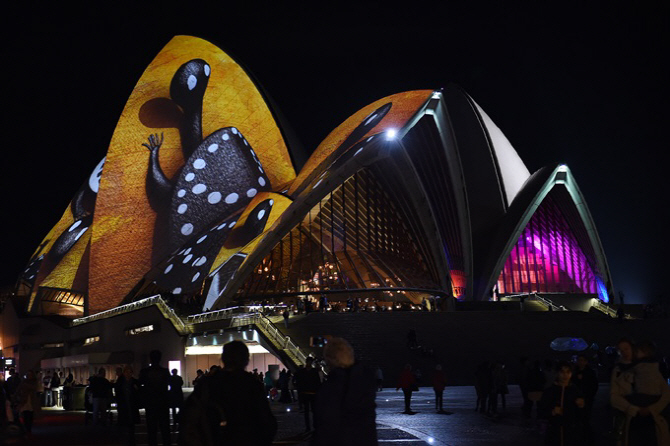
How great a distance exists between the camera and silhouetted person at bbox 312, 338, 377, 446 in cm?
520

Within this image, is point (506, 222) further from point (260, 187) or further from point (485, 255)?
point (260, 187)

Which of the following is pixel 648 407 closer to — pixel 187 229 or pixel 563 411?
pixel 563 411

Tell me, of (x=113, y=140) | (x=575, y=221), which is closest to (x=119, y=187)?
(x=113, y=140)

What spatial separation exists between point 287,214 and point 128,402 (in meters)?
25.4

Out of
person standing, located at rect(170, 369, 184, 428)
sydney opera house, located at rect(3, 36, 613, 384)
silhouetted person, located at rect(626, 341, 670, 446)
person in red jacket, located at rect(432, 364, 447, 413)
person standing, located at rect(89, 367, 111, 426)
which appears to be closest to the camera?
silhouetted person, located at rect(626, 341, 670, 446)

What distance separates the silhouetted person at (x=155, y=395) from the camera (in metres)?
9.63

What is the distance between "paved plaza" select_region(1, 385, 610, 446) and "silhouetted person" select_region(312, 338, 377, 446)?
5525 mm

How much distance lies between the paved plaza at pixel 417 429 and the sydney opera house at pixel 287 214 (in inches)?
677

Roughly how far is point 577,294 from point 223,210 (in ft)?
57.9

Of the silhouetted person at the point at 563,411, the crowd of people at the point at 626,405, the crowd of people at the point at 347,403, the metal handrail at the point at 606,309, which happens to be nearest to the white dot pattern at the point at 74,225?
the metal handrail at the point at 606,309

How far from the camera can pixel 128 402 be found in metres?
11.8

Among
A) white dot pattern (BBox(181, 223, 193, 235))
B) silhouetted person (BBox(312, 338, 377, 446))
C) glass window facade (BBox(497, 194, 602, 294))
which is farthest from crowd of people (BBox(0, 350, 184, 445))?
A: glass window facade (BBox(497, 194, 602, 294))

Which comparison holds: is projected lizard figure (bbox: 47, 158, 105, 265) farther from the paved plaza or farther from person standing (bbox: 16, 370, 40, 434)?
person standing (bbox: 16, 370, 40, 434)

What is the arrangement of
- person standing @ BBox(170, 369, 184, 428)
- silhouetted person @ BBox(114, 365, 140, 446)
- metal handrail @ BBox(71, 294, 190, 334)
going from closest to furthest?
silhouetted person @ BBox(114, 365, 140, 446) → person standing @ BBox(170, 369, 184, 428) → metal handrail @ BBox(71, 294, 190, 334)
